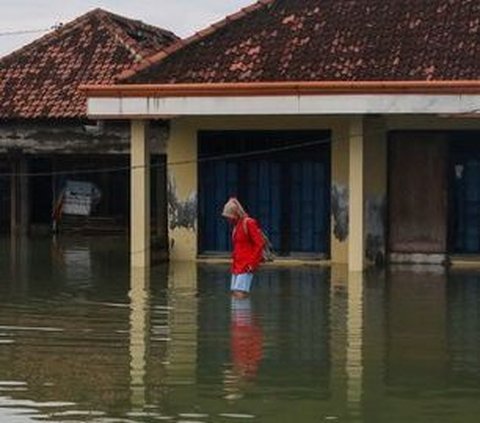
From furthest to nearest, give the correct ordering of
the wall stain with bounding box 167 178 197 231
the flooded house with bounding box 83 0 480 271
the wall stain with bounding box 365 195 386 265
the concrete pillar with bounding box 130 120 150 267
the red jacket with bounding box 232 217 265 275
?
the wall stain with bounding box 167 178 197 231
the wall stain with bounding box 365 195 386 265
the concrete pillar with bounding box 130 120 150 267
the flooded house with bounding box 83 0 480 271
the red jacket with bounding box 232 217 265 275

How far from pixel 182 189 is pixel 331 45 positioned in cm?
363

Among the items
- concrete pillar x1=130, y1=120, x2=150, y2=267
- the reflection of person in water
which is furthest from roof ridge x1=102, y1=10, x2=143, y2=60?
the reflection of person in water

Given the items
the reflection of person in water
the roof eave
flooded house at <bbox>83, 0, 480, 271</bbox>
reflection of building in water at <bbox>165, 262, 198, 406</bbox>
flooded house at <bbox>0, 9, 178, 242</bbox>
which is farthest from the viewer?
flooded house at <bbox>0, 9, 178, 242</bbox>

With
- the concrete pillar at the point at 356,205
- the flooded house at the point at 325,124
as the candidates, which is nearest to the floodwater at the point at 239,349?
the concrete pillar at the point at 356,205

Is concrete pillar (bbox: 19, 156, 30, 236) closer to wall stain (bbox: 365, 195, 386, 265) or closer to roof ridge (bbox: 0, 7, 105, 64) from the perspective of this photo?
roof ridge (bbox: 0, 7, 105, 64)

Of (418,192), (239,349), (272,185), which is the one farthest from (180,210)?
(239,349)

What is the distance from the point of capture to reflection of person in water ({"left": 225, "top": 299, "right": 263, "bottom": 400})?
8323 mm

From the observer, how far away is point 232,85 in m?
16.1

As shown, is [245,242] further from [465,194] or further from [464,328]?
[465,194]

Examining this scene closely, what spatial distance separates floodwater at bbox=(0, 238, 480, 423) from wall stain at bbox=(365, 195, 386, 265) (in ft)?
5.17

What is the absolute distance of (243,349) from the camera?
9805mm

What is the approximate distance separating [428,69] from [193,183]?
4.66 metres

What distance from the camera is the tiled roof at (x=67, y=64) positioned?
77.2 feet

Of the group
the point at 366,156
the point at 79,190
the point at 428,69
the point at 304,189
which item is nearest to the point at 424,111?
the point at 428,69
